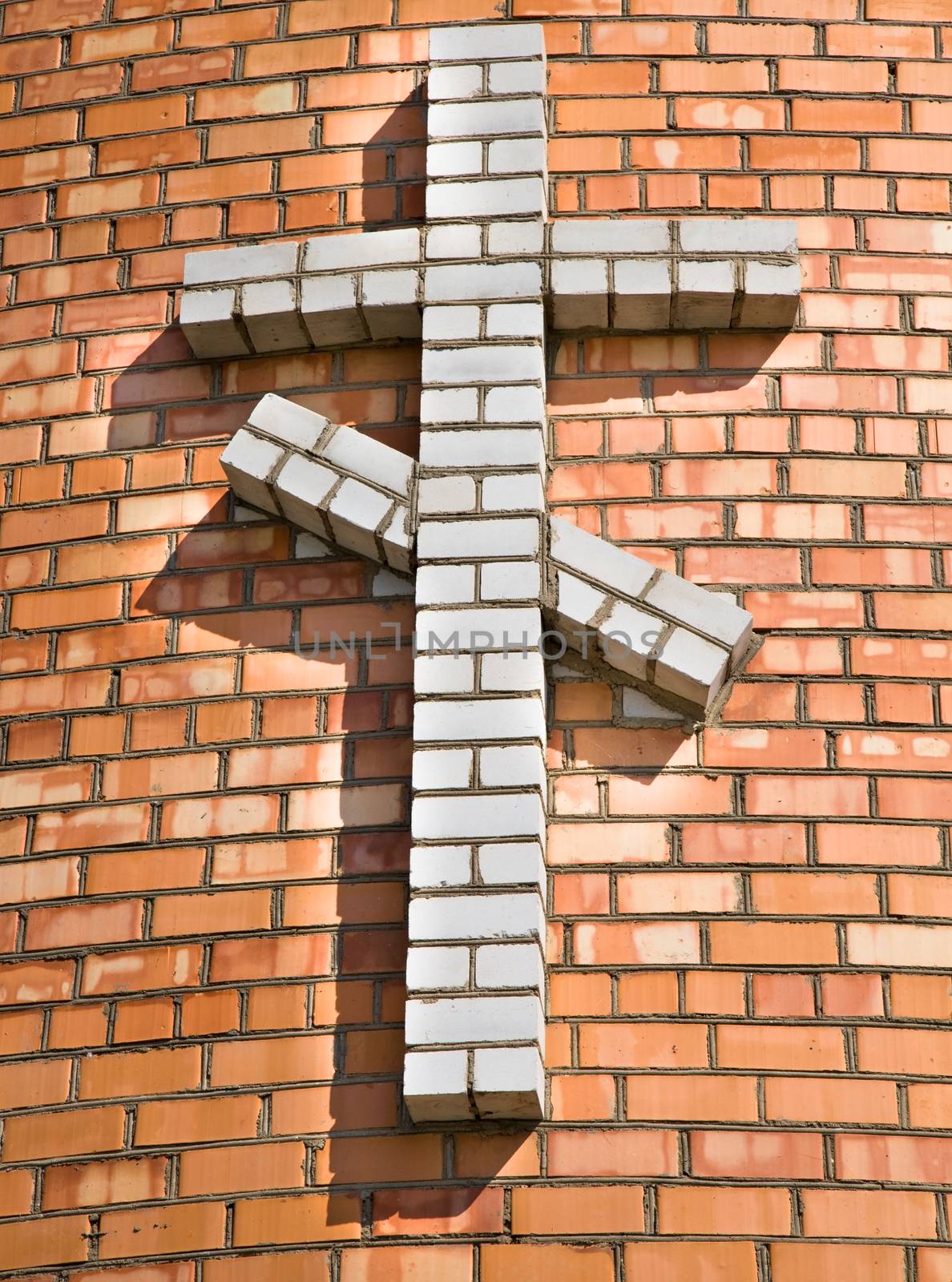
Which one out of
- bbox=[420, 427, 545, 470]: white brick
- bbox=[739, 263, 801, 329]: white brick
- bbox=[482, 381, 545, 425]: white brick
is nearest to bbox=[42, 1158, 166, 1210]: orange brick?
bbox=[420, 427, 545, 470]: white brick

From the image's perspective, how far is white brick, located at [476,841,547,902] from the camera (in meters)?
3.16

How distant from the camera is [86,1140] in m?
3.24

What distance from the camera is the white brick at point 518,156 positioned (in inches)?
146

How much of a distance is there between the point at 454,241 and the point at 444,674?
0.97m

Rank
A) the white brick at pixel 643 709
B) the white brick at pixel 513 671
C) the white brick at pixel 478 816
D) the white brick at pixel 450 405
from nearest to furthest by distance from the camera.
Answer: the white brick at pixel 478 816 < the white brick at pixel 513 671 < the white brick at pixel 643 709 < the white brick at pixel 450 405

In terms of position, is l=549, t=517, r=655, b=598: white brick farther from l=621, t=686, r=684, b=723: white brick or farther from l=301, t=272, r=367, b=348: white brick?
l=301, t=272, r=367, b=348: white brick

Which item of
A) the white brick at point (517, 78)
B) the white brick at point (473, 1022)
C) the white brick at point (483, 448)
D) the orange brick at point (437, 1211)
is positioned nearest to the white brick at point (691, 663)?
the white brick at point (483, 448)

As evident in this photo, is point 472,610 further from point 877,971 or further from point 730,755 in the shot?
point 877,971

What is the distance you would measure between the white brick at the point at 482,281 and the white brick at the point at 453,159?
0.23 metres

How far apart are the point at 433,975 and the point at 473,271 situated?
148cm

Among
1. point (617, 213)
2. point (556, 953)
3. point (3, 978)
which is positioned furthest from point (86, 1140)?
point (617, 213)

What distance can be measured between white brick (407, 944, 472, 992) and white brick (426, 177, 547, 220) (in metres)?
1.57

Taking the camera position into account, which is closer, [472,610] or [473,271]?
[472,610]

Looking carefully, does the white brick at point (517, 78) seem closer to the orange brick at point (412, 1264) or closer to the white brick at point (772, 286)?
the white brick at point (772, 286)
